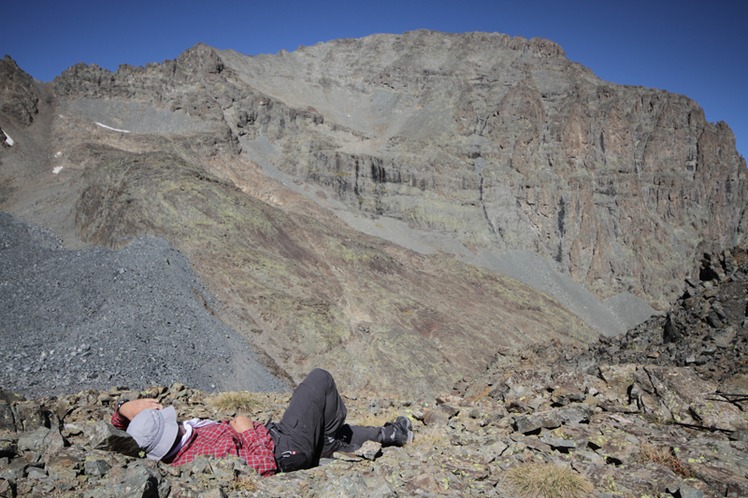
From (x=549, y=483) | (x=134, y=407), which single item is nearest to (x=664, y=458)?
(x=549, y=483)

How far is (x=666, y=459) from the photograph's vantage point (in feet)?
19.4

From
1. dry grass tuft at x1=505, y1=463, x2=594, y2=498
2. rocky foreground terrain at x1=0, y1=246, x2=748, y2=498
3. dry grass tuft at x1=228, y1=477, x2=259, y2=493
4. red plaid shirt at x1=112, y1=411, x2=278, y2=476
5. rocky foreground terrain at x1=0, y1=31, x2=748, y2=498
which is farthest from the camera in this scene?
rocky foreground terrain at x1=0, y1=31, x2=748, y2=498

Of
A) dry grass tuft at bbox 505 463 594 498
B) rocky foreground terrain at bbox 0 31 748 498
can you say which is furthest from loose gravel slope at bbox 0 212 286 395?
dry grass tuft at bbox 505 463 594 498

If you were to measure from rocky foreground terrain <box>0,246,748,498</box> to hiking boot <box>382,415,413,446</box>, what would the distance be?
16cm

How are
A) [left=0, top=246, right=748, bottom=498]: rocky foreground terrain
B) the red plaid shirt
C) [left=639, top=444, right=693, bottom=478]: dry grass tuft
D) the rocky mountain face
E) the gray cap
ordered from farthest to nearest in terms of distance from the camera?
the rocky mountain face → the red plaid shirt → [left=639, top=444, right=693, bottom=478]: dry grass tuft → the gray cap → [left=0, top=246, right=748, bottom=498]: rocky foreground terrain

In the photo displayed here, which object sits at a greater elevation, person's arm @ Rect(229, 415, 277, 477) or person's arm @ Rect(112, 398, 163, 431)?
person's arm @ Rect(112, 398, 163, 431)

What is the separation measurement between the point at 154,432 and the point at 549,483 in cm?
452

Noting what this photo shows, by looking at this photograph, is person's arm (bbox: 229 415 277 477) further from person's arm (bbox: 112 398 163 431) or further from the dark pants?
person's arm (bbox: 112 398 163 431)

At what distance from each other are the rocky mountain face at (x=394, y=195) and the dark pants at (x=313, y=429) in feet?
83.5

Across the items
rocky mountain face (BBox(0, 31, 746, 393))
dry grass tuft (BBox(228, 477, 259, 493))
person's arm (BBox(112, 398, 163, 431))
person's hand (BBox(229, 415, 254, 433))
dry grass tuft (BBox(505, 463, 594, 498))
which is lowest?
dry grass tuft (BBox(228, 477, 259, 493))

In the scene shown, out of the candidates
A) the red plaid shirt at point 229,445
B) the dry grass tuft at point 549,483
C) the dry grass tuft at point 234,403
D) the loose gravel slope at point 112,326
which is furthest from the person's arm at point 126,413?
the loose gravel slope at point 112,326

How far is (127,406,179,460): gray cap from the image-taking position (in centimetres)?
549

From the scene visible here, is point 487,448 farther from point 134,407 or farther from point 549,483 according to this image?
point 134,407

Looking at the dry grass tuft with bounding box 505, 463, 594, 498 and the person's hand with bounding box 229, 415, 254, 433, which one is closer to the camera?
the dry grass tuft with bounding box 505, 463, 594, 498
